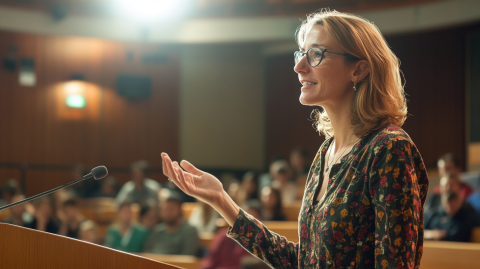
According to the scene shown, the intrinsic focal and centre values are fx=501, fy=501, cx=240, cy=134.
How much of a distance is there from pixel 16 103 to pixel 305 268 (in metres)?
5.02

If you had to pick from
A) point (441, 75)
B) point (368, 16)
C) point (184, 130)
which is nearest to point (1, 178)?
point (184, 130)

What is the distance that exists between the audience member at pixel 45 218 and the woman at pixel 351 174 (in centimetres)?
253

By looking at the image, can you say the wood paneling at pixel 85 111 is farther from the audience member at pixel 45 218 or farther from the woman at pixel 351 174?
the woman at pixel 351 174

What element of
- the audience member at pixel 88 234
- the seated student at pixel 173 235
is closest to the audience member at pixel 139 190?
the audience member at pixel 88 234

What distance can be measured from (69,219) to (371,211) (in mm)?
2756

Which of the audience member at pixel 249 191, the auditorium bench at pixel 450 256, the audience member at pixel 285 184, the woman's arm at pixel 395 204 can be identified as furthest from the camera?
the audience member at pixel 285 184

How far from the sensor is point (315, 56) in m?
0.79

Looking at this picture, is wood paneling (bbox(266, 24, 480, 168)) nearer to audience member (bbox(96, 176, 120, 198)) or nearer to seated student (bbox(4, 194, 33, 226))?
audience member (bbox(96, 176, 120, 198))

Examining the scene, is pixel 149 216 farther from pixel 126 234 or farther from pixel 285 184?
pixel 285 184

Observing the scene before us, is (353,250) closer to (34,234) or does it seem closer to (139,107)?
(34,234)

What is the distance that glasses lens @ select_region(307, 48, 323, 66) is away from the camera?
0.78m

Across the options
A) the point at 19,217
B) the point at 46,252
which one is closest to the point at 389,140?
the point at 46,252

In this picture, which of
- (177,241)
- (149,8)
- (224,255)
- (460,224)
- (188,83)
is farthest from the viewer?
(188,83)

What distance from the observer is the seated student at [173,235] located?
2.57 m
